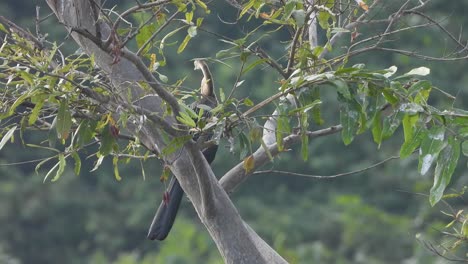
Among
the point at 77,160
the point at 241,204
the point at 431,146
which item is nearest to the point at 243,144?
the point at 431,146

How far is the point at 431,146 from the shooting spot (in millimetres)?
3088

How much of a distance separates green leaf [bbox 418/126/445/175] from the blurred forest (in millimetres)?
9288

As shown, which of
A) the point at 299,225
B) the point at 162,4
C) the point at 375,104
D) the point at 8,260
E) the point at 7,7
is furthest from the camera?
the point at 7,7

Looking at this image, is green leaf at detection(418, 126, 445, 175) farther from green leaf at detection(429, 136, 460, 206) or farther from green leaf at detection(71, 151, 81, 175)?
green leaf at detection(71, 151, 81, 175)

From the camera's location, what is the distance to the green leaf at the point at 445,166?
10.1 feet

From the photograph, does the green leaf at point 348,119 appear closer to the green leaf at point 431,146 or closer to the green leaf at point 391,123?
the green leaf at point 391,123

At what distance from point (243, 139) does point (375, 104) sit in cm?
38

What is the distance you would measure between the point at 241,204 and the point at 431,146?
459 inches

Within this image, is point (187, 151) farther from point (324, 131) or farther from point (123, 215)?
point (123, 215)

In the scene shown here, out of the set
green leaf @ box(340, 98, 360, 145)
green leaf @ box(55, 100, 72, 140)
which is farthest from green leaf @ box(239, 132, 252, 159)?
green leaf @ box(55, 100, 72, 140)

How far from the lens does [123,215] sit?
15.1 m

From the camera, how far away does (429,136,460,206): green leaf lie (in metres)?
3.08

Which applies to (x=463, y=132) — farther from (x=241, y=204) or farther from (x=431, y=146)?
(x=241, y=204)

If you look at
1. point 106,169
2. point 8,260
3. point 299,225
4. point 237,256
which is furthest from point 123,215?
point 237,256
